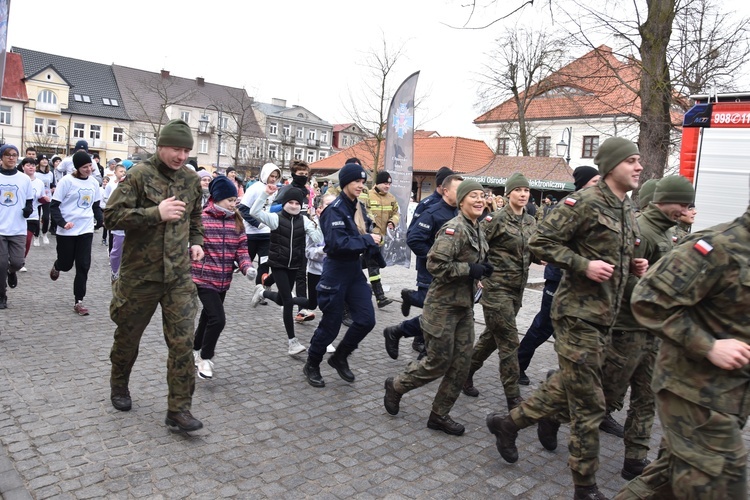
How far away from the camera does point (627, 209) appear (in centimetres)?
389

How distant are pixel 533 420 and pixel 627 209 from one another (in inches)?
59.9

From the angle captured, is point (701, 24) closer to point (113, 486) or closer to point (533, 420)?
point (533, 420)

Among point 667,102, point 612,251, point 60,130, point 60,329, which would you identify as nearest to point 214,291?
point 60,329

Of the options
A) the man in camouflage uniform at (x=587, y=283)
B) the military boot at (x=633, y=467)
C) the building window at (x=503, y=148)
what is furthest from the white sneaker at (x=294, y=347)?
the building window at (x=503, y=148)

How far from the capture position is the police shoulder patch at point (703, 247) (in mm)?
2520

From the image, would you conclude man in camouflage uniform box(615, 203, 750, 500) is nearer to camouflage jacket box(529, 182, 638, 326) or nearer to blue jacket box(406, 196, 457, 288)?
camouflage jacket box(529, 182, 638, 326)

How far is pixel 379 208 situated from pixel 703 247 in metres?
7.20

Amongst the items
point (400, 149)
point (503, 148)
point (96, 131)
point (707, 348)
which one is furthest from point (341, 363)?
point (96, 131)

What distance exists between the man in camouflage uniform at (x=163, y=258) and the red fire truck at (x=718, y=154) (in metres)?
6.80

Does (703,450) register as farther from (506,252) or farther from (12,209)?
(12,209)

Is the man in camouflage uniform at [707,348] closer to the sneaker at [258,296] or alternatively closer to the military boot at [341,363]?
the military boot at [341,363]

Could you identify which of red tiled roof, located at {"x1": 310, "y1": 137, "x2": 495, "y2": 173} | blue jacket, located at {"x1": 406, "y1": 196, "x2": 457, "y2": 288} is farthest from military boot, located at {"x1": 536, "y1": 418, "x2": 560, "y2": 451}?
red tiled roof, located at {"x1": 310, "y1": 137, "x2": 495, "y2": 173}

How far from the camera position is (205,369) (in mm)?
5699

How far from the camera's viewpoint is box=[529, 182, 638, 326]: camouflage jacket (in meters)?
3.77
